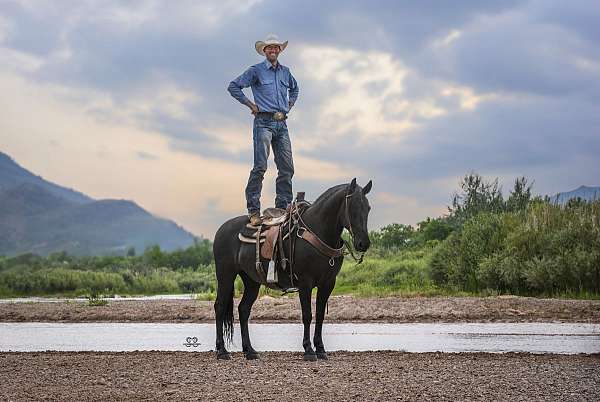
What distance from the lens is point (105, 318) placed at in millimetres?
24219

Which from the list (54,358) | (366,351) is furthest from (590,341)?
(54,358)

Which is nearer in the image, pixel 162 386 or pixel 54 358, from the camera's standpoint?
pixel 162 386

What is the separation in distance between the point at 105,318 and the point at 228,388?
1439cm

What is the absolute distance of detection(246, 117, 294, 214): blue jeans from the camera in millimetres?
14672

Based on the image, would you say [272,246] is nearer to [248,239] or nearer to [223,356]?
Result: [248,239]

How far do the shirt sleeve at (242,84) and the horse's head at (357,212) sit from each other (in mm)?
2901

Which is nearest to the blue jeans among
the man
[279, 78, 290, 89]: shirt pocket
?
the man

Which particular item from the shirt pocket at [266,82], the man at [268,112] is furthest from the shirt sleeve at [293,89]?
the shirt pocket at [266,82]

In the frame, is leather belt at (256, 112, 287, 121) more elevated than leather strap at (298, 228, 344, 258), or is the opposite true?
leather belt at (256, 112, 287, 121)

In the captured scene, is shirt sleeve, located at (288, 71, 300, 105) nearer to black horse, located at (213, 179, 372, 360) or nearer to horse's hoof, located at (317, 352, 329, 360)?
black horse, located at (213, 179, 372, 360)

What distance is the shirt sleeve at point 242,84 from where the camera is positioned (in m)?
14.8

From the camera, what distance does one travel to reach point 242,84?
14.9 metres

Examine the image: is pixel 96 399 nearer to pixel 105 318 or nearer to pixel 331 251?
pixel 331 251

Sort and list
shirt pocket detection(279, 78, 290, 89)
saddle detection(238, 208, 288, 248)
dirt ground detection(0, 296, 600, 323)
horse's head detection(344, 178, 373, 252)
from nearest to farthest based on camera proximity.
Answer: horse's head detection(344, 178, 373, 252) → saddle detection(238, 208, 288, 248) → shirt pocket detection(279, 78, 290, 89) → dirt ground detection(0, 296, 600, 323)
